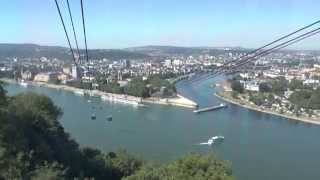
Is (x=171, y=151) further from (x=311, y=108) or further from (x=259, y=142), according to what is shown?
Answer: (x=311, y=108)

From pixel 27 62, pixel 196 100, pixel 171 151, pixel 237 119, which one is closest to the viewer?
pixel 171 151

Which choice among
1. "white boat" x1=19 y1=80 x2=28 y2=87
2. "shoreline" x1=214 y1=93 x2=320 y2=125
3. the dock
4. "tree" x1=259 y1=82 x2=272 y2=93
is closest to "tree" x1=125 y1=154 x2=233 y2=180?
"shoreline" x1=214 y1=93 x2=320 y2=125

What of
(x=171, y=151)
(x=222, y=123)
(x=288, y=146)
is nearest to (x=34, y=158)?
(x=171, y=151)

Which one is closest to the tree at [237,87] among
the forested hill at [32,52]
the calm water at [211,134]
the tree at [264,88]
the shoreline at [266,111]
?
the tree at [264,88]

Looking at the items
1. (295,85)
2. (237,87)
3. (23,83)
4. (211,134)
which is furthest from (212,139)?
(23,83)

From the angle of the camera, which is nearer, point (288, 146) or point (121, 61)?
point (288, 146)

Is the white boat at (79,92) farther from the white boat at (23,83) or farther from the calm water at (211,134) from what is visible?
the white boat at (23,83)

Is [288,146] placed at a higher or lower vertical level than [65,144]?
lower
